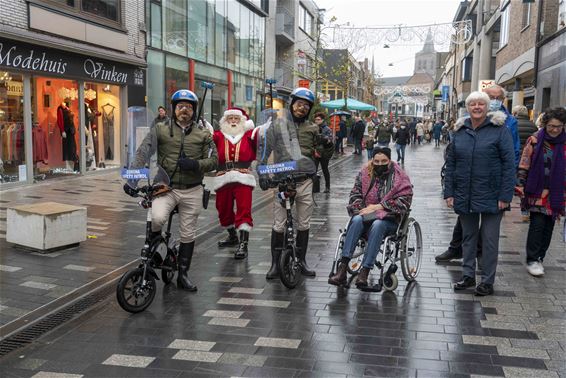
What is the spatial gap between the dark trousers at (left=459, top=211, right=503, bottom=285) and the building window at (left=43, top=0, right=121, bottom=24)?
35.7ft

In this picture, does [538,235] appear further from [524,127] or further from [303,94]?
[524,127]

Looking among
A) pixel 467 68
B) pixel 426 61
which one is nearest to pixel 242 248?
pixel 467 68

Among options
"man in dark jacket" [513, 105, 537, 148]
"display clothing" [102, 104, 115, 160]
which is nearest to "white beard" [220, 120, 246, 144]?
"man in dark jacket" [513, 105, 537, 148]

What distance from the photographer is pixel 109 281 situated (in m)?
5.79

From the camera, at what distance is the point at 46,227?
6.64 m

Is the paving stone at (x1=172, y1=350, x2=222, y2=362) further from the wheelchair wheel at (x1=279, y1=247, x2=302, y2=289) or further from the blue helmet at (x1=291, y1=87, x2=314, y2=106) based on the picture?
the blue helmet at (x1=291, y1=87, x2=314, y2=106)

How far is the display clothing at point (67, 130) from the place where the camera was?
13781mm

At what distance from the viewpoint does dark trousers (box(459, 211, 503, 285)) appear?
5.41m

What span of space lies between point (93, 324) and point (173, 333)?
75 cm

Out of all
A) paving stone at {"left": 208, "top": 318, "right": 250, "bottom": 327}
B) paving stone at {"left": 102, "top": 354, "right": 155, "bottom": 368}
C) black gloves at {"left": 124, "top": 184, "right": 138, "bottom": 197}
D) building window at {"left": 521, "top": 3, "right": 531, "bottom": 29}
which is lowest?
paving stone at {"left": 102, "top": 354, "right": 155, "bottom": 368}

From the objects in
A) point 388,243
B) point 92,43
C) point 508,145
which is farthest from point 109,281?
point 92,43

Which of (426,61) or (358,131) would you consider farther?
(426,61)

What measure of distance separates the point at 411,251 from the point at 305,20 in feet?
124

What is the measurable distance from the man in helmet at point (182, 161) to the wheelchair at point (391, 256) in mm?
1465
